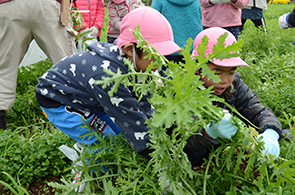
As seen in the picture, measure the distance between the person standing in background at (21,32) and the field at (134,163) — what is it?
467mm

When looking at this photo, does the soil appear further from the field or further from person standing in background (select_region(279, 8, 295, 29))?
person standing in background (select_region(279, 8, 295, 29))

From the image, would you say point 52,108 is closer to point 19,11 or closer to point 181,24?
point 19,11

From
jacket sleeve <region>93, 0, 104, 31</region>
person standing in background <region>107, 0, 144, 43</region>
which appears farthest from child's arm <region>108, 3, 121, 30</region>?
jacket sleeve <region>93, 0, 104, 31</region>

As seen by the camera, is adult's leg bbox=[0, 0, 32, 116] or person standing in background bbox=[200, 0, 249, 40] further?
person standing in background bbox=[200, 0, 249, 40]

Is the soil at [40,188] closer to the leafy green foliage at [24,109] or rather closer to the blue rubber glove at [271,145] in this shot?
the leafy green foliage at [24,109]

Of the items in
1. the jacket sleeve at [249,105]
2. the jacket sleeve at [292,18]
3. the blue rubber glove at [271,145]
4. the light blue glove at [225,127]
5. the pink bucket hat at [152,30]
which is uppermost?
the pink bucket hat at [152,30]

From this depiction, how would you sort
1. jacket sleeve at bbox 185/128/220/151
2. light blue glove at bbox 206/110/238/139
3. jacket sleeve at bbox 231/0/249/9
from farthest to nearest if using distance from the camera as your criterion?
jacket sleeve at bbox 231/0/249/9 → jacket sleeve at bbox 185/128/220/151 → light blue glove at bbox 206/110/238/139

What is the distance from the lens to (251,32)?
4.69m

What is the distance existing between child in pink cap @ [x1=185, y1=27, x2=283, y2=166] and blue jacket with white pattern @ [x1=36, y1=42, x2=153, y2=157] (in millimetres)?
336

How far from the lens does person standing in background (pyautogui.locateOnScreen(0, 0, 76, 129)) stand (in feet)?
8.19

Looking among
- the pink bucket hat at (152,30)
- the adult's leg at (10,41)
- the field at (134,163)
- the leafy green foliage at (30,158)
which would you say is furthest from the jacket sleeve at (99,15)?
the pink bucket hat at (152,30)

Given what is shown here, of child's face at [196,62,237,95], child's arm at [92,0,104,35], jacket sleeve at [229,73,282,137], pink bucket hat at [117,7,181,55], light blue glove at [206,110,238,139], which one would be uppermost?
pink bucket hat at [117,7,181,55]

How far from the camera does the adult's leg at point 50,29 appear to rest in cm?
255

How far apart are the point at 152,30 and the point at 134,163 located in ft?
2.51
